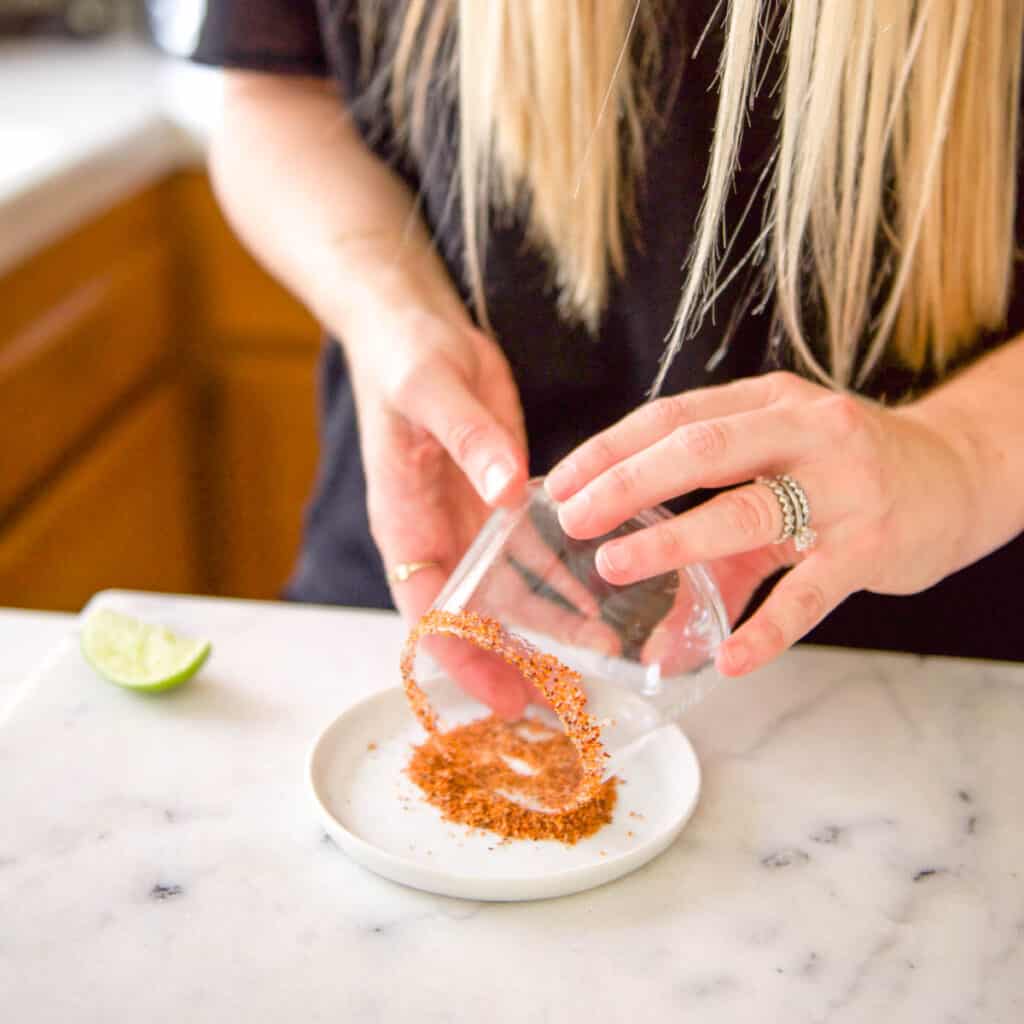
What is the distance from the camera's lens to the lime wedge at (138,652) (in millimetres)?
755

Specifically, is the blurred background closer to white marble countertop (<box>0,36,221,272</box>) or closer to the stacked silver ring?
white marble countertop (<box>0,36,221,272</box>)

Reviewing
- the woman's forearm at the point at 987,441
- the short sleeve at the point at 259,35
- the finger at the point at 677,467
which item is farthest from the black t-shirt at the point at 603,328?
the finger at the point at 677,467

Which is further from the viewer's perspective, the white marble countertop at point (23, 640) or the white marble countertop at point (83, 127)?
the white marble countertop at point (83, 127)

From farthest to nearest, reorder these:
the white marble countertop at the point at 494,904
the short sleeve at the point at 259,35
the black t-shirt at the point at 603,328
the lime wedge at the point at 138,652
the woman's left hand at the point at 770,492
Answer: the short sleeve at the point at 259,35 < the black t-shirt at the point at 603,328 < the lime wedge at the point at 138,652 < the woman's left hand at the point at 770,492 < the white marble countertop at the point at 494,904

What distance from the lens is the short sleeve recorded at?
3.40 ft

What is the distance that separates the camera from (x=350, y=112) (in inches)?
40.4

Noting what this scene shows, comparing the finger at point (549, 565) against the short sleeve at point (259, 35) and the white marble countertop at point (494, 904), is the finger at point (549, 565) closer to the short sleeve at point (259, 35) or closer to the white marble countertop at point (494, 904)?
the white marble countertop at point (494, 904)

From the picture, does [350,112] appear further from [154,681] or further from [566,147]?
[154,681]

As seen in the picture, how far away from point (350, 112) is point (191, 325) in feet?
3.53

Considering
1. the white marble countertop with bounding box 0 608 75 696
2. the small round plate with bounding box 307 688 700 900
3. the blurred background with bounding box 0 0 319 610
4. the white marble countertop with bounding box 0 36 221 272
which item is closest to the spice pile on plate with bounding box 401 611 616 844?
the small round plate with bounding box 307 688 700 900

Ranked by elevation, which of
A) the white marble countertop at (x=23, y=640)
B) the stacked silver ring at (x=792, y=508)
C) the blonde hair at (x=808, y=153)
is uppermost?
the blonde hair at (x=808, y=153)

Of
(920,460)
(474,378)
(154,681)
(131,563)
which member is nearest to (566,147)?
(474,378)

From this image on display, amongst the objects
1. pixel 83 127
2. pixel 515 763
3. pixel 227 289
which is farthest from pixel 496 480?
pixel 227 289

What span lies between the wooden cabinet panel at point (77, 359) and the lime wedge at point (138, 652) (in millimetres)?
816
